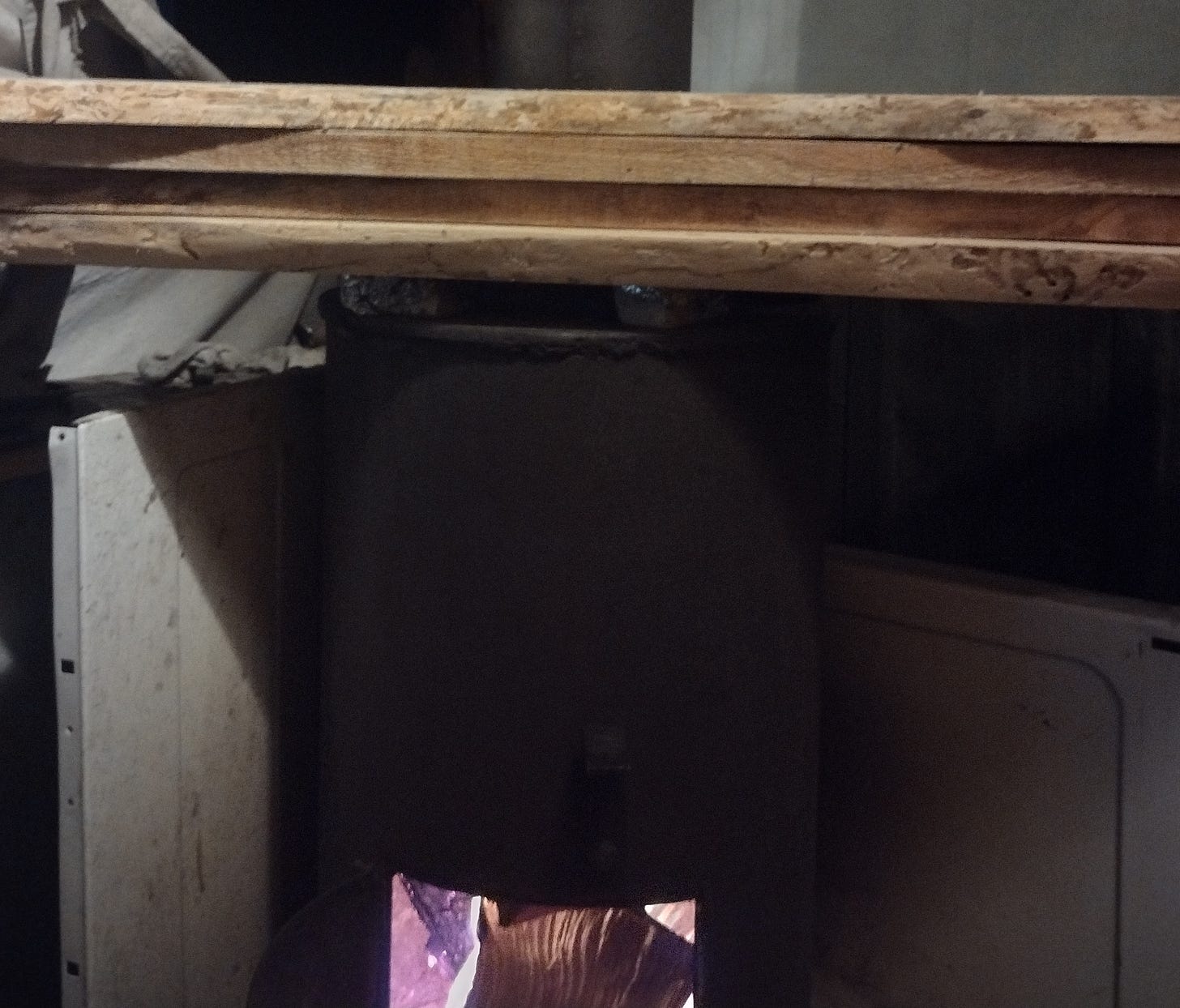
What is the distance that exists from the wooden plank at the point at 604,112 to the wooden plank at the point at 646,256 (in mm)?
62

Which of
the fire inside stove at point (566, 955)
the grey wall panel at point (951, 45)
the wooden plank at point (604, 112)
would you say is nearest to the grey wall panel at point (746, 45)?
the grey wall panel at point (951, 45)

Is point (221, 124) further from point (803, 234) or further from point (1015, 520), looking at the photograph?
point (1015, 520)

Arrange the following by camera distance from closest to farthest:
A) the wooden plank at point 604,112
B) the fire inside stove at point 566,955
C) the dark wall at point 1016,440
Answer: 1. the wooden plank at point 604,112
2. the fire inside stove at point 566,955
3. the dark wall at point 1016,440

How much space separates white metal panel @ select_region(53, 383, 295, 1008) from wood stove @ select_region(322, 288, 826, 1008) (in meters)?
0.15

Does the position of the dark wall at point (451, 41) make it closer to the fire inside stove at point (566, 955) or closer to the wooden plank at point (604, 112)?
the wooden plank at point (604, 112)

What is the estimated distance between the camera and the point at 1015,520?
50.8 inches

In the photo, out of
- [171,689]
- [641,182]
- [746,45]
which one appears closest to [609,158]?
[641,182]

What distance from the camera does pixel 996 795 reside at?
1089 mm

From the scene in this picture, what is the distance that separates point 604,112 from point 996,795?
2.40ft

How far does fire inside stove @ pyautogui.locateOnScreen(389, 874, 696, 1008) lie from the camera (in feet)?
3.11

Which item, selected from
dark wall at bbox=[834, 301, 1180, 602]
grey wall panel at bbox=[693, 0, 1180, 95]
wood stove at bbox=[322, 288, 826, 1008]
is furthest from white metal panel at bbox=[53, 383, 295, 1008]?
dark wall at bbox=[834, 301, 1180, 602]

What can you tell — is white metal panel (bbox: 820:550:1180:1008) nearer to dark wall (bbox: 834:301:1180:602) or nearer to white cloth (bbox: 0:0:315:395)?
dark wall (bbox: 834:301:1180:602)

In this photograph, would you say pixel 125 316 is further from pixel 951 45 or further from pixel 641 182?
pixel 951 45

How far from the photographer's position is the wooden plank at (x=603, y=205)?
0.71m
